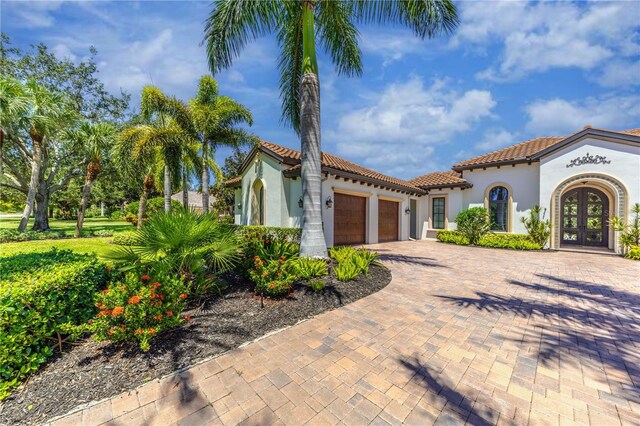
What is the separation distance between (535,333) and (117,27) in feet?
43.5

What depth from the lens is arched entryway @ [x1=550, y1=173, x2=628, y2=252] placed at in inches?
480

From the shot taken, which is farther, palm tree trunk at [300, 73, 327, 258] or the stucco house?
the stucco house

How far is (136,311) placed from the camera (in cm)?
334

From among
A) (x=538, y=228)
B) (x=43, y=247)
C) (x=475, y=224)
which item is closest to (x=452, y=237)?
(x=475, y=224)

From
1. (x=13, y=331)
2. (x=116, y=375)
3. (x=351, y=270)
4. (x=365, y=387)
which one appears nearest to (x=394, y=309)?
(x=351, y=270)

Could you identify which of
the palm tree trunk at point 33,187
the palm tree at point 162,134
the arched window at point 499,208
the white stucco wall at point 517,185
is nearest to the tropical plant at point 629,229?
the white stucco wall at point 517,185

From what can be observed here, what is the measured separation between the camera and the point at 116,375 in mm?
2992

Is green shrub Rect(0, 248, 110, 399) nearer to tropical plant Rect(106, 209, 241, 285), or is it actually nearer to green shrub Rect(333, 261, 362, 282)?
tropical plant Rect(106, 209, 241, 285)

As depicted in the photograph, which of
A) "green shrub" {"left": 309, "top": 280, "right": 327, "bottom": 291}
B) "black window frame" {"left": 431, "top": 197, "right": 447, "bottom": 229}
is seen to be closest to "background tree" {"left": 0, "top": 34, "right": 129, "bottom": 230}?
"green shrub" {"left": 309, "top": 280, "right": 327, "bottom": 291}

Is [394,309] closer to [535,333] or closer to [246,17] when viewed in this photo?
[535,333]

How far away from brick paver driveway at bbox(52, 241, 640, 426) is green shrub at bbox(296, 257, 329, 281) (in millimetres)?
1413

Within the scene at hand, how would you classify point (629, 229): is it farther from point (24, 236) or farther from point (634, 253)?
point (24, 236)

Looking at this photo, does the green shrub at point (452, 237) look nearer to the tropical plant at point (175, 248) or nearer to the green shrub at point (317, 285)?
the green shrub at point (317, 285)

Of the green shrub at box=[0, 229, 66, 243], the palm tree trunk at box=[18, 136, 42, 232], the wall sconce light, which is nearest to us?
the wall sconce light
